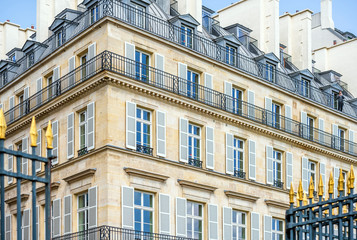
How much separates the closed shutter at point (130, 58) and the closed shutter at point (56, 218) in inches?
247

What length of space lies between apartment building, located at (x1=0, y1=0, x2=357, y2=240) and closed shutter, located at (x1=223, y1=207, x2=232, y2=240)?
5 cm

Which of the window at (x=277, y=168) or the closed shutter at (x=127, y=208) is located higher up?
the window at (x=277, y=168)

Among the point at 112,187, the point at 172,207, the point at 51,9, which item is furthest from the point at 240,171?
the point at 51,9

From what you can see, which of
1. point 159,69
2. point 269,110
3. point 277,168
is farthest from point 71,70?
point 277,168

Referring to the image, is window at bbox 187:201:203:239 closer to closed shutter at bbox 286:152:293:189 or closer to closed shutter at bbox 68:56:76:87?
closed shutter at bbox 286:152:293:189

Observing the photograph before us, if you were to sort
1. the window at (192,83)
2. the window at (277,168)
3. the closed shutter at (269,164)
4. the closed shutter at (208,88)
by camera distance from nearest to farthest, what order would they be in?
the window at (192,83), the closed shutter at (208,88), the closed shutter at (269,164), the window at (277,168)

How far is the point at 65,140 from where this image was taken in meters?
30.9

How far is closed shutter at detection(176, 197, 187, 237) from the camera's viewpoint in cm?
3004

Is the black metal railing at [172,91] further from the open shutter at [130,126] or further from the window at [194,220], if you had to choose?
the window at [194,220]

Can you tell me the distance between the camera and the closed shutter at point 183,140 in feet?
102

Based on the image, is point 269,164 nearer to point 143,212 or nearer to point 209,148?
point 209,148

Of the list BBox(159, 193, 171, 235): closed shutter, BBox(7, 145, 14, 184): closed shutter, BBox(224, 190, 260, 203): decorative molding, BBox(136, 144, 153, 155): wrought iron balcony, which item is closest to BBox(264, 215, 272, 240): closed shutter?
BBox(224, 190, 260, 203): decorative molding

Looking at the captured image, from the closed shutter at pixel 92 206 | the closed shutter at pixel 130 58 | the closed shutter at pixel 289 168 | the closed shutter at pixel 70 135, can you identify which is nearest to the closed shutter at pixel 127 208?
the closed shutter at pixel 92 206

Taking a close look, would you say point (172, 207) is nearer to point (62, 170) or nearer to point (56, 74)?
point (62, 170)
